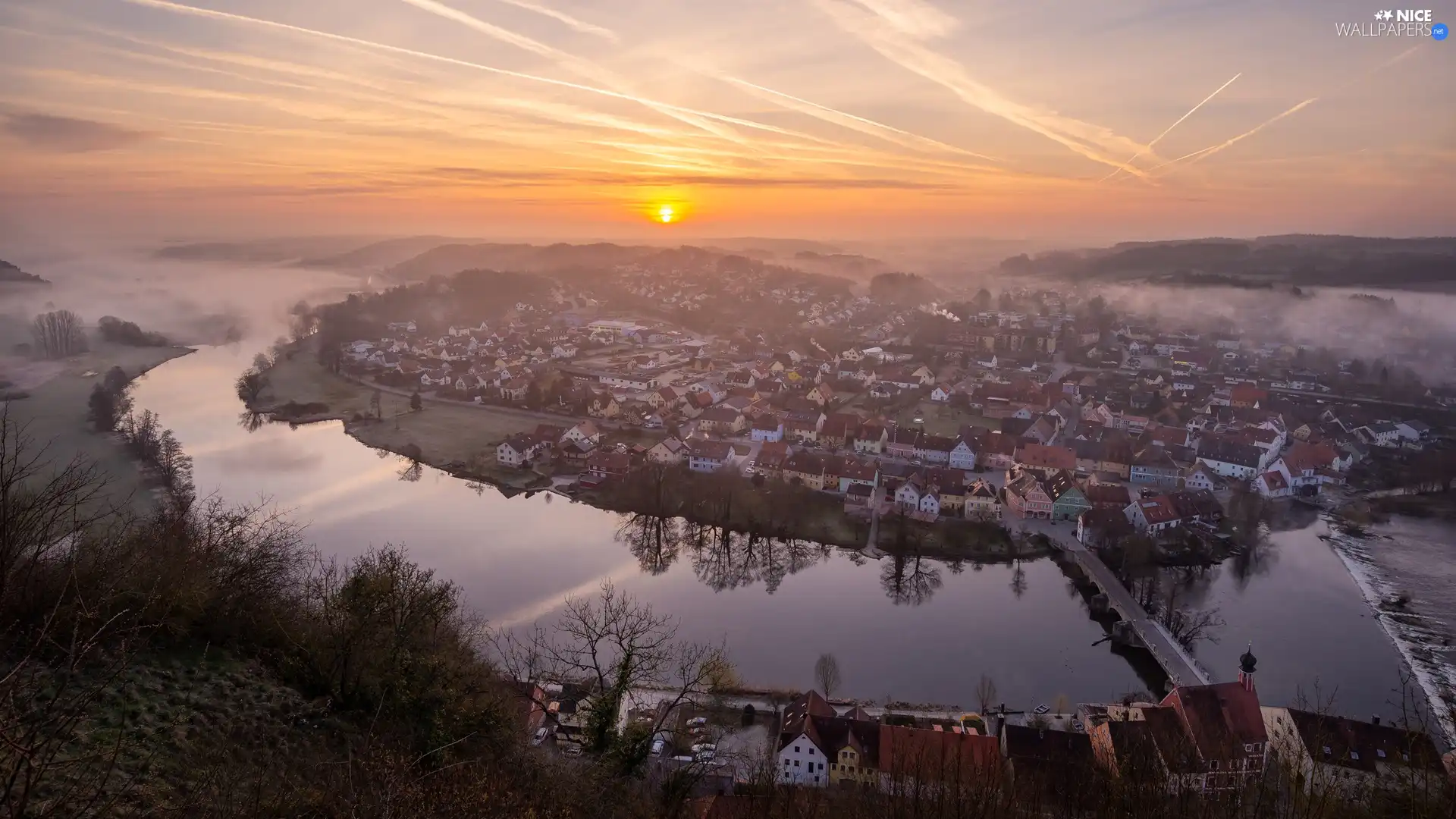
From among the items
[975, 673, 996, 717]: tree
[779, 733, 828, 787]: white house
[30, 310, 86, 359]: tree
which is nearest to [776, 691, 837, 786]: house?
[779, 733, 828, 787]: white house

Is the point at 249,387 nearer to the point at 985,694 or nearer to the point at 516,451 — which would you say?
the point at 516,451

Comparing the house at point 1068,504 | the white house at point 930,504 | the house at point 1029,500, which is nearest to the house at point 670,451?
the white house at point 930,504

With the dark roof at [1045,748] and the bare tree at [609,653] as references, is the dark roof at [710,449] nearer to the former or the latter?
the bare tree at [609,653]

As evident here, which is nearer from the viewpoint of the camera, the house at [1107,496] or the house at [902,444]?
the house at [1107,496]

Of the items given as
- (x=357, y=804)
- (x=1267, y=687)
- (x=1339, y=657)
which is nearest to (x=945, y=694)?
(x=1267, y=687)

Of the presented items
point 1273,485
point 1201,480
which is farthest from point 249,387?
point 1273,485

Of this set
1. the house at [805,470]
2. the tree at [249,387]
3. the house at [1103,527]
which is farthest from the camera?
the tree at [249,387]
